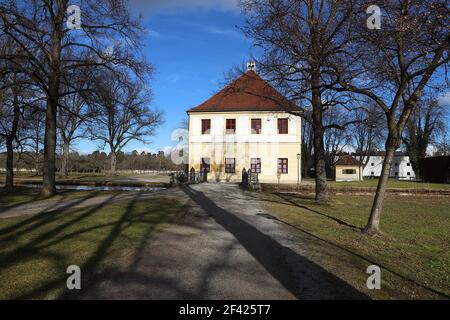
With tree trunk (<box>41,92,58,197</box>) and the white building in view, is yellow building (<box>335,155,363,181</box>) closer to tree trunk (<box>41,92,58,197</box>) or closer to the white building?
the white building

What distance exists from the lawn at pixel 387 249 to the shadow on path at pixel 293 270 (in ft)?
0.85

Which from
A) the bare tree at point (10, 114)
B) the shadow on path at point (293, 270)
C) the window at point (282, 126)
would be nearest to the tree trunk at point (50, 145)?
the bare tree at point (10, 114)

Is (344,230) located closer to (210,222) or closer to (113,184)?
(210,222)

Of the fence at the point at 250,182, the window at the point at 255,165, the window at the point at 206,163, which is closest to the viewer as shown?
the fence at the point at 250,182

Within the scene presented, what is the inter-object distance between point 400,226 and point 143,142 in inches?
1735

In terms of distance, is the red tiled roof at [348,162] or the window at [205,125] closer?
the window at [205,125]

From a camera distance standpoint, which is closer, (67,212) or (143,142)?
(67,212)

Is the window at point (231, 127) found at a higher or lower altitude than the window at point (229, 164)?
higher

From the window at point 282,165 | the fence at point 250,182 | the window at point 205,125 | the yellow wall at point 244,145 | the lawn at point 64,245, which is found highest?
the window at point 205,125

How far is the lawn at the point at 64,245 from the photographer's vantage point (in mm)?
5137

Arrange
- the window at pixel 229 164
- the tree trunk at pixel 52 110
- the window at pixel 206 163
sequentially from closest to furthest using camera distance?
the tree trunk at pixel 52 110 < the window at pixel 229 164 < the window at pixel 206 163

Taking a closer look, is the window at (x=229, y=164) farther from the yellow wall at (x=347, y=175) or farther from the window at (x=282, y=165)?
the yellow wall at (x=347, y=175)
